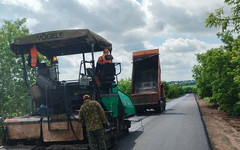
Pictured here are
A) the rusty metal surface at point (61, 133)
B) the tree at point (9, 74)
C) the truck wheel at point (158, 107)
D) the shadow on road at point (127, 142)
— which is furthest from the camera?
the tree at point (9, 74)

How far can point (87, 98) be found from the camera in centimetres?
558

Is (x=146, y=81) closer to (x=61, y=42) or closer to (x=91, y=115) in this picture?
(x=61, y=42)

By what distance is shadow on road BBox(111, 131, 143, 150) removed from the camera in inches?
270

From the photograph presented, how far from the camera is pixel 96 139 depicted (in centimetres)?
550

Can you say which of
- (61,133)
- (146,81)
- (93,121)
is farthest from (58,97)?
(146,81)

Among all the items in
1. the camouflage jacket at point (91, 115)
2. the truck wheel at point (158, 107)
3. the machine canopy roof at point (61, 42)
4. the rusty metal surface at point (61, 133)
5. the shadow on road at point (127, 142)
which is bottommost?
the shadow on road at point (127, 142)

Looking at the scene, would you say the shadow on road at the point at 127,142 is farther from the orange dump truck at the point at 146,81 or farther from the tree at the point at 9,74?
the tree at the point at 9,74

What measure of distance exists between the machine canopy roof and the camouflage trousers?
2.06m

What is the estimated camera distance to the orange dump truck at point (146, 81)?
1675cm

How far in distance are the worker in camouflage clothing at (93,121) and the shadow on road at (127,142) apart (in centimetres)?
137

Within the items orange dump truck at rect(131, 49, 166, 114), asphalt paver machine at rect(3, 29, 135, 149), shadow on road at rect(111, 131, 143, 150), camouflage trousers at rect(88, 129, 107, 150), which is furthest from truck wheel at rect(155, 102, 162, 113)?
camouflage trousers at rect(88, 129, 107, 150)

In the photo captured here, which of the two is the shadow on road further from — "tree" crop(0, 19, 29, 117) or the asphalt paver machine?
"tree" crop(0, 19, 29, 117)

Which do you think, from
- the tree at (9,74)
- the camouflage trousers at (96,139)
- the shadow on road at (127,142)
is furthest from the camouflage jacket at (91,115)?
the tree at (9,74)

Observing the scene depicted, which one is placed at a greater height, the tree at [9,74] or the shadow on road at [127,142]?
the tree at [9,74]
